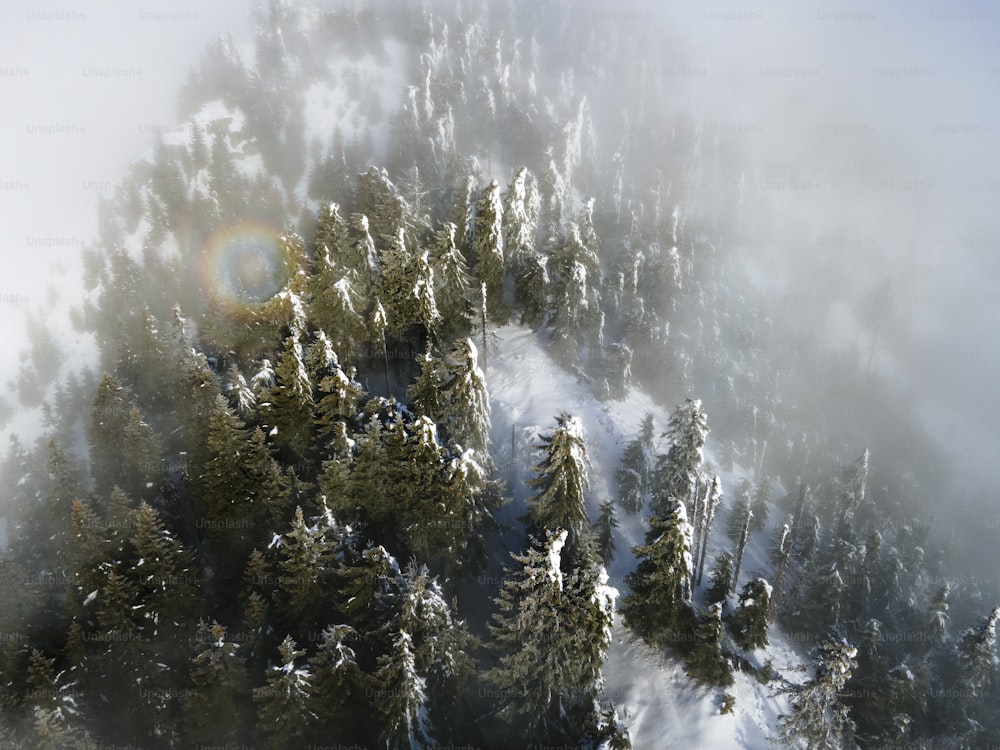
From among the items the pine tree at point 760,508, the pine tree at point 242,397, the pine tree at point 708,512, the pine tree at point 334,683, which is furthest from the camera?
the pine tree at point 760,508

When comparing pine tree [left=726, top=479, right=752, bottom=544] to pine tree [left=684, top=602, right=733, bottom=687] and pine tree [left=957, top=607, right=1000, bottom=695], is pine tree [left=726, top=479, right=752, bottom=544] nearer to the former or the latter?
pine tree [left=957, top=607, right=1000, bottom=695]

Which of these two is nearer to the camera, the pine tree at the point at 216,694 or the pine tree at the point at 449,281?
the pine tree at the point at 216,694

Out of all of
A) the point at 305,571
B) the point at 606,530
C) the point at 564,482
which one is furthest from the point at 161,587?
the point at 606,530

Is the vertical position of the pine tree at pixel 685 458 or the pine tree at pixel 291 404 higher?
the pine tree at pixel 291 404

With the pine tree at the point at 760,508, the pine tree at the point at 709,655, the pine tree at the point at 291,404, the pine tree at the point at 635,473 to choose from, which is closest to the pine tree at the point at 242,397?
the pine tree at the point at 291,404

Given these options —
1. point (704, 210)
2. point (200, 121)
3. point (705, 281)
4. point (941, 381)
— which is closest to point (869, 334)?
point (941, 381)

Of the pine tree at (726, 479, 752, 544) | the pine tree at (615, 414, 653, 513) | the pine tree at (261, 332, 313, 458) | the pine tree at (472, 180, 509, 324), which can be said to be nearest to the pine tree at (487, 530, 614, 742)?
the pine tree at (261, 332, 313, 458)

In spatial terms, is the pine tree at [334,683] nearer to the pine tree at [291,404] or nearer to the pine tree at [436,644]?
the pine tree at [436,644]

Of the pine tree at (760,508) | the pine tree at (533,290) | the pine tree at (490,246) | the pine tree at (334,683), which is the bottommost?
the pine tree at (760,508)
